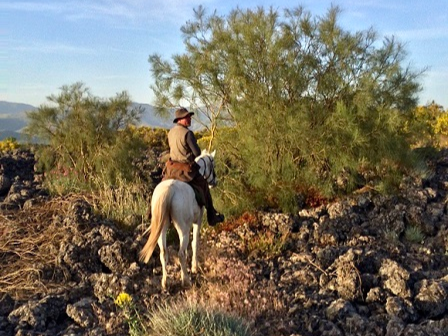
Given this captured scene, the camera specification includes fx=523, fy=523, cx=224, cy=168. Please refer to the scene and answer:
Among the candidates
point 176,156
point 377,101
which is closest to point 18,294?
→ point 176,156

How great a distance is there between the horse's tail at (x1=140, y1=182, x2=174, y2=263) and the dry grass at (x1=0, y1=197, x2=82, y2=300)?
1589 millimetres

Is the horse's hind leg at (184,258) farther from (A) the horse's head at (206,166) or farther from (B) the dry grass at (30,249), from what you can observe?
(B) the dry grass at (30,249)

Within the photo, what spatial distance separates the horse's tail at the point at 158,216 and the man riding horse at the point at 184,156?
73 centimetres

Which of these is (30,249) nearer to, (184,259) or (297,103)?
(184,259)

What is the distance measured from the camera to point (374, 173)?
11.9 meters

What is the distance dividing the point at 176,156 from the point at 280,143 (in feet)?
12.6

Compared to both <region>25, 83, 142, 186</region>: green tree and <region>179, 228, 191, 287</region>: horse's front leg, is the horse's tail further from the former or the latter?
<region>25, 83, 142, 186</region>: green tree

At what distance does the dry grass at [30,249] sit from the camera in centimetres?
757

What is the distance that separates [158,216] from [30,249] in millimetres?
2970

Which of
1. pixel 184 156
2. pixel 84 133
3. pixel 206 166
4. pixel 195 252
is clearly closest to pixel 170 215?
pixel 195 252

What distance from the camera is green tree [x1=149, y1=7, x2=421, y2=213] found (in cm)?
1116

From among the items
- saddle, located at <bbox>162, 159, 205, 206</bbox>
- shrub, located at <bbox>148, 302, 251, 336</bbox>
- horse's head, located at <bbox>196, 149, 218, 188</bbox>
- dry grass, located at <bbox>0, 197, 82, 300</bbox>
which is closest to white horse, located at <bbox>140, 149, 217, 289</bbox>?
saddle, located at <bbox>162, 159, 205, 206</bbox>

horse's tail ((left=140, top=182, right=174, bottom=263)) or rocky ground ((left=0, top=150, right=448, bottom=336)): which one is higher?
horse's tail ((left=140, top=182, right=174, bottom=263))

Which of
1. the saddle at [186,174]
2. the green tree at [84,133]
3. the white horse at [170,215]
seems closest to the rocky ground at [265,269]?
the white horse at [170,215]
